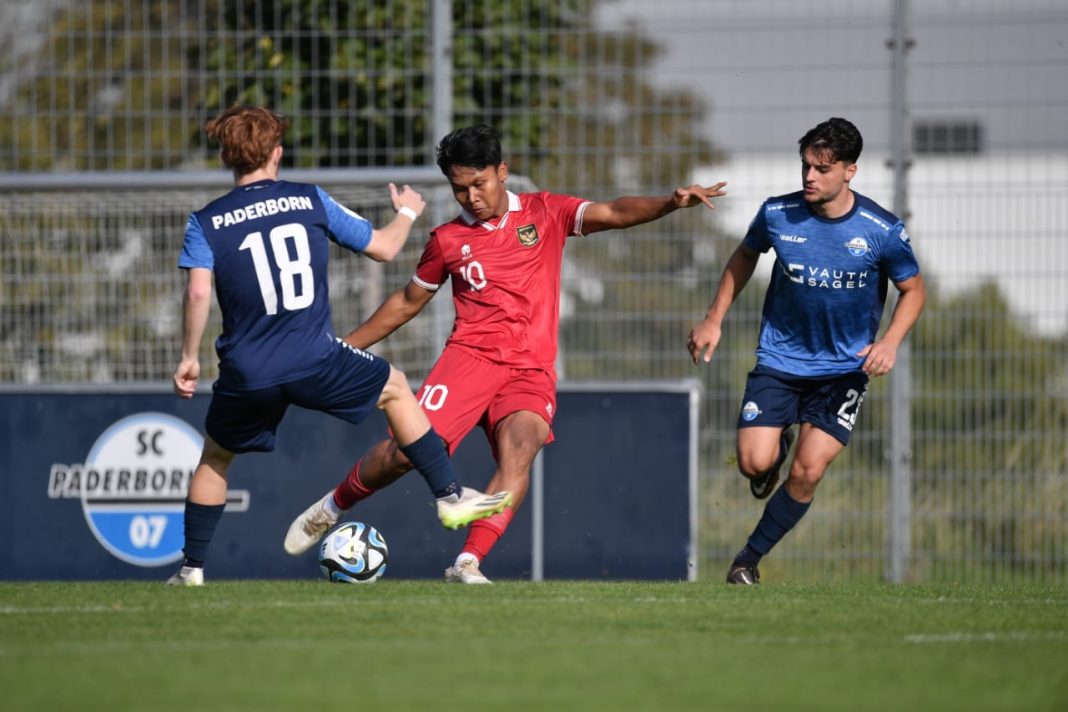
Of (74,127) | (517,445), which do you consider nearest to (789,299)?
(517,445)

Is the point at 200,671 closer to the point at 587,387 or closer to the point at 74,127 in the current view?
the point at 587,387

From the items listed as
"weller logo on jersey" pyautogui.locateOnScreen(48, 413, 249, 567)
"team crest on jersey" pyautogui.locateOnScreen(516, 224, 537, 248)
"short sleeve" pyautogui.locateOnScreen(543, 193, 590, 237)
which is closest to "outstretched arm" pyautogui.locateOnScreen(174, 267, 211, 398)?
"team crest on jersey" pyautogui.locateOnScreen(516, 224, 537, 248)

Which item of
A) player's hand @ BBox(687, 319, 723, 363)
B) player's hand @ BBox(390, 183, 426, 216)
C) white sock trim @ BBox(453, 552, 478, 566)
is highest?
player's hand @ BBox(390, 183, 426, 216)

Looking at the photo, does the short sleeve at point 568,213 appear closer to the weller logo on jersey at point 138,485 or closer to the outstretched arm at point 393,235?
the outstretched arm at point 393,235

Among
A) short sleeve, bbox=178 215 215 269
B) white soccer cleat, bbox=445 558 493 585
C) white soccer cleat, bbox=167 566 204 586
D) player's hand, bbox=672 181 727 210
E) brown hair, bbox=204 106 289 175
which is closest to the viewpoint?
short sleeve, bbox=178 215 215 269

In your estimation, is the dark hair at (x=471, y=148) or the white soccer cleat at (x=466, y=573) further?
the dark hair at (x=471, y=148)

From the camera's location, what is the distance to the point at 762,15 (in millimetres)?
10641

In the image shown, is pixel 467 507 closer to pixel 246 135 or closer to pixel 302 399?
pixel 302 399

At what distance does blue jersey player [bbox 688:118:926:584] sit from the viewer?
7.56 metres

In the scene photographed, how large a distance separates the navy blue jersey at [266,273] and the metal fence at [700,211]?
13.7 ft

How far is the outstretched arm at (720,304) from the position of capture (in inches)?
301

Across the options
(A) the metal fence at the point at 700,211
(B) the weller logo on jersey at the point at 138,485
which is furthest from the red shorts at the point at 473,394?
(B) the weller logo on jersey at the point at 138,485

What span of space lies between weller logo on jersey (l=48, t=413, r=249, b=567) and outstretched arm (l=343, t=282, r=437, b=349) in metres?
3.01

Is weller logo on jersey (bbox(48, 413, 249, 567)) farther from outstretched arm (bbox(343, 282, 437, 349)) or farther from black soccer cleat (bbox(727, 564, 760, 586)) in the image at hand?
black soccer cleat (bbox(727, 564, 760, 586))
